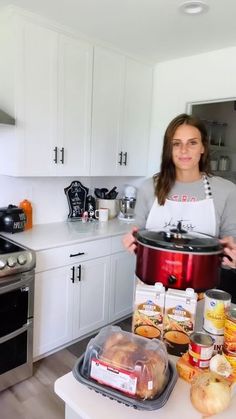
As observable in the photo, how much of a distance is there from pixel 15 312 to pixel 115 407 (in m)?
1.25

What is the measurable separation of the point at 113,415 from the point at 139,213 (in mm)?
908

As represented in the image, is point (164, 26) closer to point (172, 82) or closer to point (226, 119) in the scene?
point (172, 82)

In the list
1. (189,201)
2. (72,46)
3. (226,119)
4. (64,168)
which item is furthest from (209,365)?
(226,119)

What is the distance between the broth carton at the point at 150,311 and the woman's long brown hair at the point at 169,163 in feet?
1.76

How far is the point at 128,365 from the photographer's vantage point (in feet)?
2.41

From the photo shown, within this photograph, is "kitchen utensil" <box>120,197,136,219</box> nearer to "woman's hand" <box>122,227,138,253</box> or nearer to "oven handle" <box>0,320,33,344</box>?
"oven handle" <box>0,320,33,344</box>

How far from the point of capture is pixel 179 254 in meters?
0.97

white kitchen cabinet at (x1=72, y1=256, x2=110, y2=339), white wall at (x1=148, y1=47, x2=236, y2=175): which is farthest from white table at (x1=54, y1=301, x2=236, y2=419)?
white wall at (x1=148, y1=47, x2=236, y2=175)

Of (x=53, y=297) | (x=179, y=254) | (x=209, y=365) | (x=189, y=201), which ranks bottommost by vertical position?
(x=53, y=297)

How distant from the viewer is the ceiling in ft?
5.94

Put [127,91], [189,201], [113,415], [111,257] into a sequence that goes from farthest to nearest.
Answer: [127,91]
[111,257]
[189,201]
[113,415]

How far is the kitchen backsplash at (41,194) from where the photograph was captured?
7.84ft

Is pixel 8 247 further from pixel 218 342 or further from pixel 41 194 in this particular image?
pixel 218 342

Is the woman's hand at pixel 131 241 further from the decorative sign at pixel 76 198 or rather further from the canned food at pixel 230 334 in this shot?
the decorative sign at pixel 76 198
